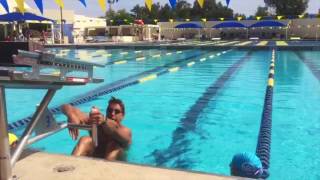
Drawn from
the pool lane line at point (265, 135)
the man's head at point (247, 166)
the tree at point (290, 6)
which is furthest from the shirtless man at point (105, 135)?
the tree at point (290, 6)

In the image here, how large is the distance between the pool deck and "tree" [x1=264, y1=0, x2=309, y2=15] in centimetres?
6350

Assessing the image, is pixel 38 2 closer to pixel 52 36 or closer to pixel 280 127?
pixel 280 127

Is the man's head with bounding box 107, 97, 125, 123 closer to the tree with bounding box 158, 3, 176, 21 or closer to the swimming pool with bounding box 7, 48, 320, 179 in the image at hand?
the swimming pool with bounding box 7, 48, 320, 179

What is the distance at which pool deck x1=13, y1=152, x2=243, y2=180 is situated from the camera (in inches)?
96.8

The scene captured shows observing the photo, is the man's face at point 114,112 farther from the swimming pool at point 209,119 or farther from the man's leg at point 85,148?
the swimming pool at point 209,119

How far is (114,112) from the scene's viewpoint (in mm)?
3564

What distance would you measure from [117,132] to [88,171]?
103 centimetres

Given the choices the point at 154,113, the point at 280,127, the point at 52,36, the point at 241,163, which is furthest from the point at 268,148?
the point at 52,36

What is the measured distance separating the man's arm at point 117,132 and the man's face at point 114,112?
0.17 ft

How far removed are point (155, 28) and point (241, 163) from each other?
36.9m

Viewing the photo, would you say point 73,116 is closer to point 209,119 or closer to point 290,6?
point 209,119

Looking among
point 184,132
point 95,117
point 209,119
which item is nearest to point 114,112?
point 95,117

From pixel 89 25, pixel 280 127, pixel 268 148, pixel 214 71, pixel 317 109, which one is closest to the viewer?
pixel 268 148

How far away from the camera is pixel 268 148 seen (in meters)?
4.23
